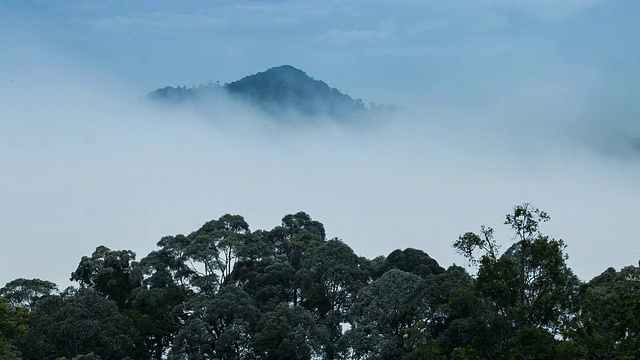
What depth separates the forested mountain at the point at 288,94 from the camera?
594 ft

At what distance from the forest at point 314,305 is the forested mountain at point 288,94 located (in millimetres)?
132741

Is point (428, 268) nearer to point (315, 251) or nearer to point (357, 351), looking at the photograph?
point (315, 251)

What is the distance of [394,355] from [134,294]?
1797 cm

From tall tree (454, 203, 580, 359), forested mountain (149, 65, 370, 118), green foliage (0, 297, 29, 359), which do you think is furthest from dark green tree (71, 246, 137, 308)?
forested mountain (149, 65, 370, 118)

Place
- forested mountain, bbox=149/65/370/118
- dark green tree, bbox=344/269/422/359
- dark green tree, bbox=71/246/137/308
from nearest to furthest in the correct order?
1. dark green tree, bbox=344/269/422/359
2. dark green tree, bbox=71/246/137/308
3. forested mountain, bbox=149/65/370/118

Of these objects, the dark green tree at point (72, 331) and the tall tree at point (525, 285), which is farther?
the dark green tree at point (72, 331)

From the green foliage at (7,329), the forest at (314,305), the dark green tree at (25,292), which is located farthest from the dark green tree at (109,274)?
the green foliage at (7,329)

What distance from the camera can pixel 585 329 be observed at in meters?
23.9

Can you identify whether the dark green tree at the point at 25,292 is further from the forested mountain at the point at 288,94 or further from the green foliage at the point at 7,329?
the forested mountain at the point at 288,94

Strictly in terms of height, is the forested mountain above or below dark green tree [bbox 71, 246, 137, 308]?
above

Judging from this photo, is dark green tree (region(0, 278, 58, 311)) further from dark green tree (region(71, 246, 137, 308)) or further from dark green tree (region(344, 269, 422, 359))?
dark green tree (region(344, 269, 422, 359))

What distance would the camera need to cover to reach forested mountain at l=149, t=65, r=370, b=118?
181000 mm

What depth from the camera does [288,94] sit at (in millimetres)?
184000

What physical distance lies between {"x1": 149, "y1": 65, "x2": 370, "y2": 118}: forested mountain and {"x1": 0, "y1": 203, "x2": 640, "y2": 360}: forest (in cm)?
13274
